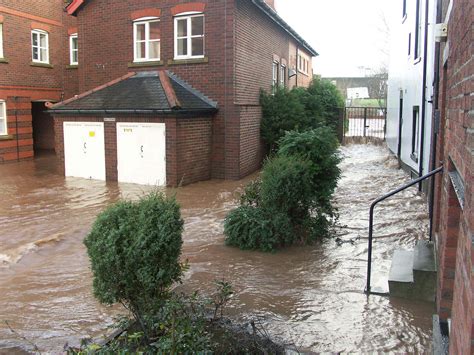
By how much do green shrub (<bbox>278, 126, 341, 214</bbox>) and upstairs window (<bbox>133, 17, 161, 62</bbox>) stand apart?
9.61 metres

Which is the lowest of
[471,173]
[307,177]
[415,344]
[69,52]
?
[415,344]

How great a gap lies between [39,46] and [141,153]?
9.90 metres

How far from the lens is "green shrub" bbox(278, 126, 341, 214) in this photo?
354 inches

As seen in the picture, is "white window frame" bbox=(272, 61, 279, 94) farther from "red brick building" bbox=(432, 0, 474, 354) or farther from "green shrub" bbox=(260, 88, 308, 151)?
"red brick building" bbox=(432, 0, 474, 354)

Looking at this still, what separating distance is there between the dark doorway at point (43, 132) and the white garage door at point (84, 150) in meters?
8.31

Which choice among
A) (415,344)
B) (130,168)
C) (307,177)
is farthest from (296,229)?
(130,168)

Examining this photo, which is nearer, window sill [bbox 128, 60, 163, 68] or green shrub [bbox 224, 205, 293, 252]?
green shrub [bbox 224, 205, 293, 252]

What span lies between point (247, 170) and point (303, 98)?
6.88 metres

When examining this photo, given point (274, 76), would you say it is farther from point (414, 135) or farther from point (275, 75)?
point (414, 135)

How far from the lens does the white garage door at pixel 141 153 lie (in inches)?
591

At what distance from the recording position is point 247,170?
1727 centimetres

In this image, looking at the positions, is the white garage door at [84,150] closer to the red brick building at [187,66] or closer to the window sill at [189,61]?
the red brick building at [187,66]

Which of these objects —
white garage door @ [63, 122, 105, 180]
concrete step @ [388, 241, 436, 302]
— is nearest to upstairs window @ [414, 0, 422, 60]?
concrete step @ [388, 241, 436, 302]

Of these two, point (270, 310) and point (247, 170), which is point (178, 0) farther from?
point (270, 310)
